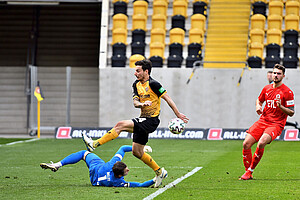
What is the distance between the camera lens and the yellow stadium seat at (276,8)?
26766 mm

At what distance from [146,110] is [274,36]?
657 inches

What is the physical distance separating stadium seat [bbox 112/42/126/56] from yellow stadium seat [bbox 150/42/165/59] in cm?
116

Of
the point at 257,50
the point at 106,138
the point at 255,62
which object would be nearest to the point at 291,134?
the point at 255,62

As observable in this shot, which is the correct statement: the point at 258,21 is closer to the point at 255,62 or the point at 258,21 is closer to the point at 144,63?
the point at 255,62

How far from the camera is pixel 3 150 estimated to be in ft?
60.8

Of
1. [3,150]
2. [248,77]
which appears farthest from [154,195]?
[248,77]

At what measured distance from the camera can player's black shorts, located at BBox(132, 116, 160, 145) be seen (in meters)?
10.1

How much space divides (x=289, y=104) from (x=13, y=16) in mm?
21933

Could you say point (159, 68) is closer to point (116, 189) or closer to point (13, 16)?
point (13, 16)

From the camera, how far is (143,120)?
1022 cm

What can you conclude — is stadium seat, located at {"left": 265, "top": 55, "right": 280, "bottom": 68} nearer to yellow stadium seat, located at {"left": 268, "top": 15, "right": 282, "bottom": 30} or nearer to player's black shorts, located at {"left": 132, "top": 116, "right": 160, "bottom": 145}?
yellow stadium seat, located at {"left": 268, "top": 15, "right": 282, "bottom": 30}

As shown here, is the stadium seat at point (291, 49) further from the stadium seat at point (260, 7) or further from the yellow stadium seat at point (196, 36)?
the yellow stadium seat at point (196, 36)

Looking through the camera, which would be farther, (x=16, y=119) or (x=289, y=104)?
(x=16, y=119)

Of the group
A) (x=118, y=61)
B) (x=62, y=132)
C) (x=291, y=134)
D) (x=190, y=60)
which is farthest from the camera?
(x=118, y=61)
